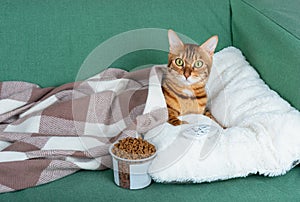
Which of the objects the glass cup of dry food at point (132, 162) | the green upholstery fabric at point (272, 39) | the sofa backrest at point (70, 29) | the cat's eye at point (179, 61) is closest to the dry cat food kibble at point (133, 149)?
the glass cup of dry food at point (132, 162)

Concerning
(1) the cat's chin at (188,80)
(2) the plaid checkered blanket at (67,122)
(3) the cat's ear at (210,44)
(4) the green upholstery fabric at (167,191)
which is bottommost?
(4) the green upholstery fabric at (167,191)

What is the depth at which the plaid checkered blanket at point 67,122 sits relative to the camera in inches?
48.6

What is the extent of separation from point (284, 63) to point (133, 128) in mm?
493

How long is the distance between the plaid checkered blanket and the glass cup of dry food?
11cm

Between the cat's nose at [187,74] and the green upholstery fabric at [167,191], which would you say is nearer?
the green upholstery fabric at [167,191]

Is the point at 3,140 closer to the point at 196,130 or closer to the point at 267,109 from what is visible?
the point at 196,130

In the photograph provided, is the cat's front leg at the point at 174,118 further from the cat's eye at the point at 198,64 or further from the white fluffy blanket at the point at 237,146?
the cat's eye at the point at 198,64

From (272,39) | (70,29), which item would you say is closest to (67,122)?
(70,29)

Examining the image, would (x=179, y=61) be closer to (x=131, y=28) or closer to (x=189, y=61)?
(x=189, y=61)

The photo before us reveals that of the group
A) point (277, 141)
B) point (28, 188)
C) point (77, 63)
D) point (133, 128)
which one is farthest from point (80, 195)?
point (77, 63)

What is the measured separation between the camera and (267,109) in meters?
1.33

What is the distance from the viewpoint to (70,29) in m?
1.70

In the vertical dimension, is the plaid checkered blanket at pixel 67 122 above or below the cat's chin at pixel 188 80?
below

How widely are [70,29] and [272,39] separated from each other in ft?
2.37
